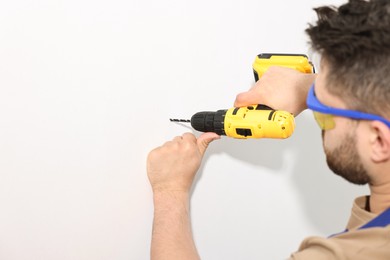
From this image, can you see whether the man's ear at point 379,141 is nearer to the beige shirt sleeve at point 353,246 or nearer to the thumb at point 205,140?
the beige shirt sleeve at point 353,246

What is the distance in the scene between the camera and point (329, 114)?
1.05 metres

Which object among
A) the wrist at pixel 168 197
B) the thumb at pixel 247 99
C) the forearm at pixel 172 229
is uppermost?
the thumb at pixel 247 99

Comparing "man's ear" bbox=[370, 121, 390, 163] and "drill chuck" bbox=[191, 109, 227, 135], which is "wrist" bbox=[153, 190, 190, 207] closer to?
"drill chuck" bbox=[191, 109, 227, 135]

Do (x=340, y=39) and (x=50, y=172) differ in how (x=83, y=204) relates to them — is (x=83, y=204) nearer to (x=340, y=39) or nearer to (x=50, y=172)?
(x=50, y=172)

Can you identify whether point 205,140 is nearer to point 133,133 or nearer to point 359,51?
point 133,133

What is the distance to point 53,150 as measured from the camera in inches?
47.3

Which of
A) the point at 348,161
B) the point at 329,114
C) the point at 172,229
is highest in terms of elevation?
the point at 329,114

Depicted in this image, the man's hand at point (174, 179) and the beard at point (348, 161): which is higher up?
the beard at point (348, 161)

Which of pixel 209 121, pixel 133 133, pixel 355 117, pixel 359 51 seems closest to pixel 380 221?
pixel 355 117

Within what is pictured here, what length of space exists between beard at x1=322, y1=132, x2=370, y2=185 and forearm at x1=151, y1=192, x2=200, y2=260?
40cm

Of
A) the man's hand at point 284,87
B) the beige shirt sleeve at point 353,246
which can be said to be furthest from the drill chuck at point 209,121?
the beige shirt sleeve at point 353,246

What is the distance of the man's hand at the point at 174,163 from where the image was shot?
130 centimetres

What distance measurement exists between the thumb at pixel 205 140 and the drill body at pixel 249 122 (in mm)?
32

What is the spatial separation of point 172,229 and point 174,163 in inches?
6.6
